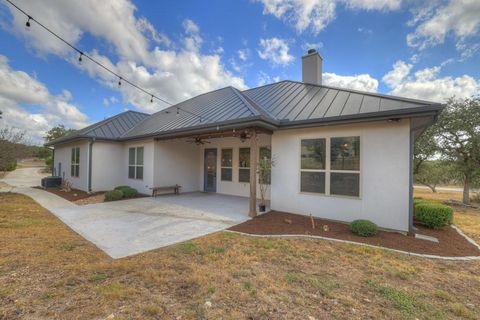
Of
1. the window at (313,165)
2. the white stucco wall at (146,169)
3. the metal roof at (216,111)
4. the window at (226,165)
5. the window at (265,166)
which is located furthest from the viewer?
the window at (226,165)

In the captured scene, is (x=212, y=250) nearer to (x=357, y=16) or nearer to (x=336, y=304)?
(x=336, y=304)

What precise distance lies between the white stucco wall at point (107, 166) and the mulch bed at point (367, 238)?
9333mm

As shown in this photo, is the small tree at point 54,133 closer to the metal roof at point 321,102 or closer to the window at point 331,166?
the metal roof at point 321,102

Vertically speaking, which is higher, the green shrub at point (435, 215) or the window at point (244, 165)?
the window at point (244, 165)

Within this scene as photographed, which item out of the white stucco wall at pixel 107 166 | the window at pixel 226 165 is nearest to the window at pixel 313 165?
the window at pixel 226 165

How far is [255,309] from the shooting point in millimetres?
2365

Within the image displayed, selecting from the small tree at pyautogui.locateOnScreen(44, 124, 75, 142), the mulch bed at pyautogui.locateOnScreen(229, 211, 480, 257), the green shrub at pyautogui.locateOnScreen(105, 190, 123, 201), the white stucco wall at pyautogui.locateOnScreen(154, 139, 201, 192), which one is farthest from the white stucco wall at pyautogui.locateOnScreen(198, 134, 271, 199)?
the small tree at pyautogui.locateOnScreen(44, 124, 75, 142)

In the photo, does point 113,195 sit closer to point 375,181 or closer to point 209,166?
point 209,166

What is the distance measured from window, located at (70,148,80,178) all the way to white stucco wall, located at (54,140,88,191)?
250 millimetres

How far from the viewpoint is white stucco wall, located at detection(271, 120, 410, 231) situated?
510 cm

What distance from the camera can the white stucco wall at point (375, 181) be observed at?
16.7ft

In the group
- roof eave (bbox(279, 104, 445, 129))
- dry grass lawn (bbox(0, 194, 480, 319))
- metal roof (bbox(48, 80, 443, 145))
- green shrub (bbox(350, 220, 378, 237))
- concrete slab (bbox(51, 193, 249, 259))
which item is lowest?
concrete slab (bbox(51, 193, 249, 259))

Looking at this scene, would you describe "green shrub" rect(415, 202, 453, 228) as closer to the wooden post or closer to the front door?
the wooden post

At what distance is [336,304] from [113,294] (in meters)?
2.75
